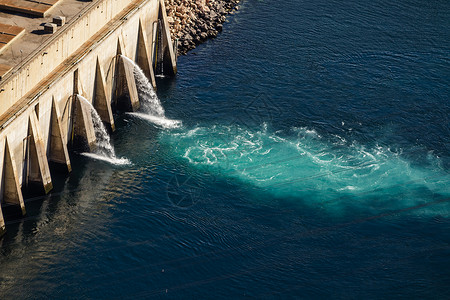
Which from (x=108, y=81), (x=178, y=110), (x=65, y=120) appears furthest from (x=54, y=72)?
(x=178, y=110)

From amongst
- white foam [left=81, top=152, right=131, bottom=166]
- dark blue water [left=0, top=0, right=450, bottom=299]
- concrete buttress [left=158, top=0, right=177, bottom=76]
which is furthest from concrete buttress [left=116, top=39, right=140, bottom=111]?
white foam [left=81, top=152, right=131, bottom=166]

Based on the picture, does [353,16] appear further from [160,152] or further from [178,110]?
[160,152]

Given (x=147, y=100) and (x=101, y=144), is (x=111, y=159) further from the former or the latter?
(x=147, y=100)

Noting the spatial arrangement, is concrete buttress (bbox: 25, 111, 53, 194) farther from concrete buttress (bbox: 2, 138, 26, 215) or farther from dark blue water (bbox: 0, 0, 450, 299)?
concrete buttress (bbox: 2, 138, 26, 215)

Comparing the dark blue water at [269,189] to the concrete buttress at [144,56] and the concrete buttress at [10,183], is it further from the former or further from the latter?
the concrete buttress at [144,56]

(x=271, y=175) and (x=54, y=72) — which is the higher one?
(x=54, y=72)

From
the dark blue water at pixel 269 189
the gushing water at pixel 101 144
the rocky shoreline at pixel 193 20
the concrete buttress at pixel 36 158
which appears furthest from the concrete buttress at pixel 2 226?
the rocky shoreline at pixel 193 20
